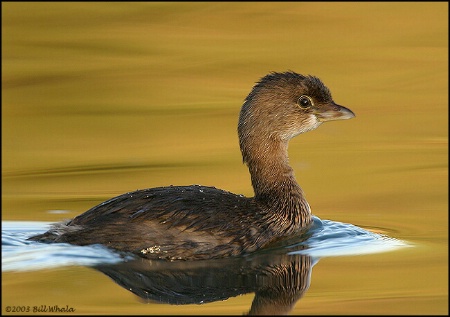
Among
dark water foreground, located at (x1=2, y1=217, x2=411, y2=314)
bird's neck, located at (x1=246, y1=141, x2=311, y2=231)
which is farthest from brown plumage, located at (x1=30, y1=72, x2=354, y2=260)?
dark water foreground, located at (x1=2, y1=217, x2=411, y2=314)

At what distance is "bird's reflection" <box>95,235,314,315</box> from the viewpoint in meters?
7.79

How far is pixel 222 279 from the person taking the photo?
326 inches

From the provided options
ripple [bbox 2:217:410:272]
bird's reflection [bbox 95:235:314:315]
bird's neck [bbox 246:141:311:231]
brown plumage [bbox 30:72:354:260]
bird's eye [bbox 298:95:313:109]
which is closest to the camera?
bird's reflection [bbox 95:235:314:315]

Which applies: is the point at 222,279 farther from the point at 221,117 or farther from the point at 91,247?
the point at 221,117

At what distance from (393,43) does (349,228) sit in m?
7.46

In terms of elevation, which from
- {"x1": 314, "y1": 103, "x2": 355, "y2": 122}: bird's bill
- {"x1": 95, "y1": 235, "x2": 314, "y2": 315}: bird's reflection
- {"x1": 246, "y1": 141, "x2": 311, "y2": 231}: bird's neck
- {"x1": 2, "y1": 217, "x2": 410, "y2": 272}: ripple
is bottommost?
{"x1": 95, "y1": 235, "x2": 314, "y2": 315}: bird's reflection

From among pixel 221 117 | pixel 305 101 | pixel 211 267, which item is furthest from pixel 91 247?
pixel 221 117

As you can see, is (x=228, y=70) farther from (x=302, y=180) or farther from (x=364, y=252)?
(x=364, y=252)

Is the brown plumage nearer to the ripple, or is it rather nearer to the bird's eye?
the bird's eye

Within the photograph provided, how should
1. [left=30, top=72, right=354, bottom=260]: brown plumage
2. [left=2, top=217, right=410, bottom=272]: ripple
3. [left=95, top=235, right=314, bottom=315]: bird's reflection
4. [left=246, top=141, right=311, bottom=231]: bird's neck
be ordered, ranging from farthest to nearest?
[left=246, top=141, right=311, bottom=231]: bird's neck → [left=30, top=72, right=354, bottom=260]: brown plumage → [left=2, top=217, right=410, bottom=272]: ripple → [left=95, top=235, right=314, bottom=315]: bird's reflection

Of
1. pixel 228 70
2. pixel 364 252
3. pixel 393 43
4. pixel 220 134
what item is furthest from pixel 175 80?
pixel 364 252

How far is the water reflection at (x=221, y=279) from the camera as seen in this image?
25.6 feet

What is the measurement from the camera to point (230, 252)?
8883 millimetres

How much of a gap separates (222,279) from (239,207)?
45.6 inches
